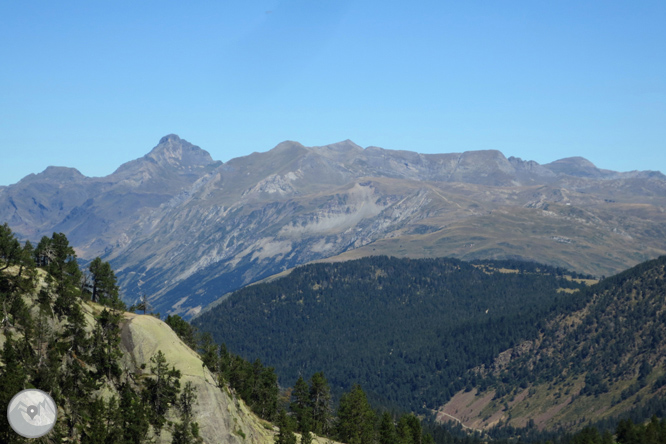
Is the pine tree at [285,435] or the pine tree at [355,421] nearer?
the pine tree at [285,435]

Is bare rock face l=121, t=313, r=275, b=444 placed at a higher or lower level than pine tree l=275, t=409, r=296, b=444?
higher

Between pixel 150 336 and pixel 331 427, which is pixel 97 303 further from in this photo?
pixel 331 427

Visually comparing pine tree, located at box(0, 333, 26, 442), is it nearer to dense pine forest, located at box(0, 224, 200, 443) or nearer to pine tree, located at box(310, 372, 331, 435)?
dense pine forest, located at box(0, 224, 200, 443)

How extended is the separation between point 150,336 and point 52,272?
21442 millimetres

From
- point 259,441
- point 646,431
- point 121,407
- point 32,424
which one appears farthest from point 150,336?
point 646,431

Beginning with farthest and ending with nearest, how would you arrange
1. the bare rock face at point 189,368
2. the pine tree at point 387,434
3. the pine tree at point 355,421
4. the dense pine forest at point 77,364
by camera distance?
the pine tree at point 355,421, the pine tree at point 387,434, the bare rock face at point 189,368, the dense pine forest at point 77,364

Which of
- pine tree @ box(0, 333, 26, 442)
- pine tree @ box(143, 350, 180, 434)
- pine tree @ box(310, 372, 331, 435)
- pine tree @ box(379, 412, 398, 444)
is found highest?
pine tree @ box(0, 333, 26, 442)

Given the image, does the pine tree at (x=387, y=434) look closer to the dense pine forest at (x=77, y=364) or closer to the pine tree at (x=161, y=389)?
the dense pine forest at (x=77, y=364)

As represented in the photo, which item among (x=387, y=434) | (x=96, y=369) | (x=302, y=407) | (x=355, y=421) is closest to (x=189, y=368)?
(x=96, y=369)

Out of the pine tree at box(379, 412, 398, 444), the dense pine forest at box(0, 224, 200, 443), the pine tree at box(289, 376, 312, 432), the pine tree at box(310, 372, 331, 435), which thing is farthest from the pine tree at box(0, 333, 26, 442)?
the pine tree at box(379, 412, 398, 444)

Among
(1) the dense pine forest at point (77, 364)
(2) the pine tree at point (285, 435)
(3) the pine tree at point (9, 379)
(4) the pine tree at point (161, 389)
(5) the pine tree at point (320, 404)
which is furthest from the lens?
(5) the pine tree at point (320, 404)

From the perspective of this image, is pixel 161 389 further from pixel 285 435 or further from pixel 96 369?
pixel 285 435

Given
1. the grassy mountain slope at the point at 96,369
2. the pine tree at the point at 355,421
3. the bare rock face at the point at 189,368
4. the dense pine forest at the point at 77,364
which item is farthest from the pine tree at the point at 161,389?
the pine tree at the point at 355,421

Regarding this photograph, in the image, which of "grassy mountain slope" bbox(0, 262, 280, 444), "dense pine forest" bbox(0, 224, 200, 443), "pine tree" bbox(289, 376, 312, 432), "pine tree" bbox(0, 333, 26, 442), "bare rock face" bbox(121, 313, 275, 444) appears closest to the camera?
"pine tree" bbox(0, 333, 26, 442)
